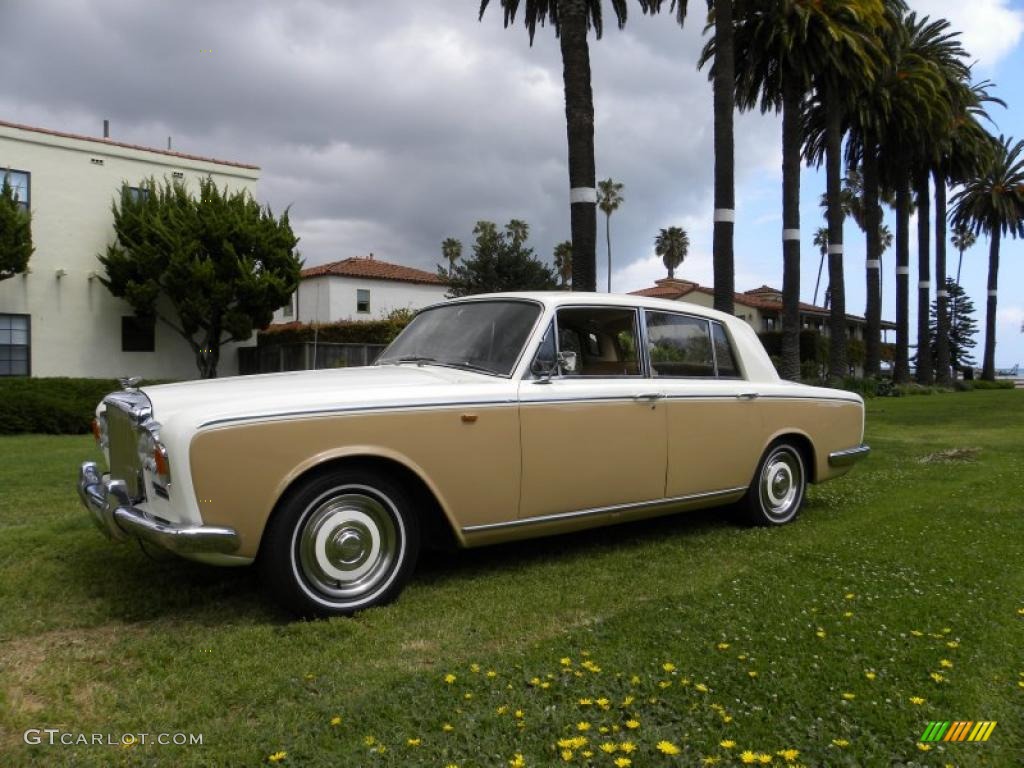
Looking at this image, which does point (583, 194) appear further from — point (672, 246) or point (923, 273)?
point (672, 246)

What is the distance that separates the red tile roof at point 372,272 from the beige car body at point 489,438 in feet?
98.4

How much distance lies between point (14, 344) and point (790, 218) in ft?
66.9

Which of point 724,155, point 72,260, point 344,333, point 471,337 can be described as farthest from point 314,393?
point 344,333

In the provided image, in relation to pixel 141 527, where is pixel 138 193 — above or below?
above

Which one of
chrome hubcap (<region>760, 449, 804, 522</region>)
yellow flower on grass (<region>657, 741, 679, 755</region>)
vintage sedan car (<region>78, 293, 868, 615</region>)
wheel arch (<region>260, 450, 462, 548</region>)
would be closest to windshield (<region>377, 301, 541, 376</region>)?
vintage sedan car (<region>78, 293, 868, 615</region>)

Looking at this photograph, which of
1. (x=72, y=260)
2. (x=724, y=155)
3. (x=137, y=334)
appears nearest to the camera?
(x=724, y=155)

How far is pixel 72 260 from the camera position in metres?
20.3

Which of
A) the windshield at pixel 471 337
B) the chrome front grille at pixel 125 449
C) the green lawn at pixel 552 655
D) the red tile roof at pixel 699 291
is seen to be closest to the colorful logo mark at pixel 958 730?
the green lawn at pixel 552 655

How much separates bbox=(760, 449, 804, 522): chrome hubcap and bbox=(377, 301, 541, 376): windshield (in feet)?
7.82

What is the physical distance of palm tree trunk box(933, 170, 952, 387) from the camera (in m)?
34.7

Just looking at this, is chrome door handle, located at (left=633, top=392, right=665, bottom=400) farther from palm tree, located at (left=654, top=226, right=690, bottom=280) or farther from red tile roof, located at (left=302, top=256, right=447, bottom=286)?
palm tree, located at (left=654, top=226, right=690, bottom=280)

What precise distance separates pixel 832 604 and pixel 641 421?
1499mm

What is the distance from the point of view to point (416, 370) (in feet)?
14.8

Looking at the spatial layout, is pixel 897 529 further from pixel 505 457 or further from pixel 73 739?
pixel 73 739
